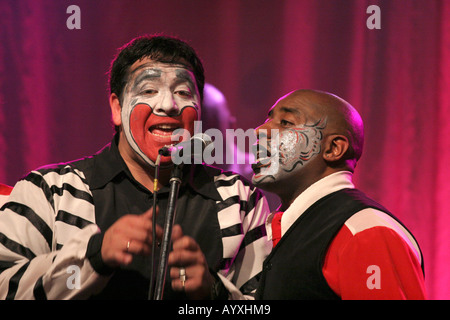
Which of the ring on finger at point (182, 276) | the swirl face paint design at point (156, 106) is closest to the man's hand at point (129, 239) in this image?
the ring on finger at point (182, 276)

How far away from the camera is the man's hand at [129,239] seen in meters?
1.76

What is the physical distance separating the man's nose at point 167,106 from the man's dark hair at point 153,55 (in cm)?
19

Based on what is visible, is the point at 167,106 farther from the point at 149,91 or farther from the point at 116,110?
the point at 116,110

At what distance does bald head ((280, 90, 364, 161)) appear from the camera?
7.48ft

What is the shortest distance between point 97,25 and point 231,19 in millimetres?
846

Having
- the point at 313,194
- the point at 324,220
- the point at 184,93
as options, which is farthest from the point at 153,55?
the point at 324,220

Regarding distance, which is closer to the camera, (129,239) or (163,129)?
(129,239)

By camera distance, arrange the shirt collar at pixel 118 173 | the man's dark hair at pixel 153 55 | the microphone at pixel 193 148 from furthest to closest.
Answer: the man's dark hair at pixel 153 55
the shirt collar at pixel 118 173
the microphone at pixel 193 148

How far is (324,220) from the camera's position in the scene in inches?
79.4

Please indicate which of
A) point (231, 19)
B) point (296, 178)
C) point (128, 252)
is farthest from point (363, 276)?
point (231, 19)

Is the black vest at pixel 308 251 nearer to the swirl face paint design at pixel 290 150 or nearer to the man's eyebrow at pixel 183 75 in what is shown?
the swirl face paint design at pixel 290 150

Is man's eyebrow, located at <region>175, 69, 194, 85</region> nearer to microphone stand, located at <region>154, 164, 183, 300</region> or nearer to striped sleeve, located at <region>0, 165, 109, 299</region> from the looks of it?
striped sleeve, located at <region>0, 165, 109, 299</region>

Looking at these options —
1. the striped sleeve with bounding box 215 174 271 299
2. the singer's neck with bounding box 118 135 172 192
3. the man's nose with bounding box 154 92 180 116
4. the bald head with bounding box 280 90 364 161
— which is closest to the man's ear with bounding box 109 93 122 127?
the singer's neck with bounding box 118 135 172 192

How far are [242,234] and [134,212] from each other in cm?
47
